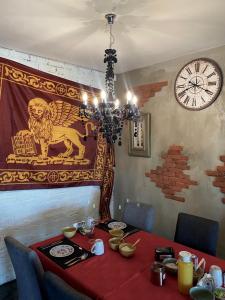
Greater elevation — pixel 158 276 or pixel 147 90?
pixel 147 90

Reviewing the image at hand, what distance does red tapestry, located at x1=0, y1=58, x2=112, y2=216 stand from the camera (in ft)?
7.87

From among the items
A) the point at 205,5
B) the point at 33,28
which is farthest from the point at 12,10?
the point at 205,5

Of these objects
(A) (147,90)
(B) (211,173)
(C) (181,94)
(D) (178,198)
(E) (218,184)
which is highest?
(A) (147,90)

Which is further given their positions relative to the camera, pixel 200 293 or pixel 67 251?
pixel 67 251

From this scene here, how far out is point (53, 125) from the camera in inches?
109

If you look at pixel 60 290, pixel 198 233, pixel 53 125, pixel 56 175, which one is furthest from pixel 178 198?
pixel 60 290

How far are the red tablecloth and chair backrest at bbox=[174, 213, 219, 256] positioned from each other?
0.82ft

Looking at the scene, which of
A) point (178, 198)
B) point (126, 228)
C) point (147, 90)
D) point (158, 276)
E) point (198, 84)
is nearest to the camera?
point (158, 276)

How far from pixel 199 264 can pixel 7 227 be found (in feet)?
6.24

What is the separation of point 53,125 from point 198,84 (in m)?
1.67

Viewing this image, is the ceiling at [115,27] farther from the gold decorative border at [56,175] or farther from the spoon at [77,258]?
the spoon at [77,258]

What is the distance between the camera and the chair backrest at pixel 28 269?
4.71ft

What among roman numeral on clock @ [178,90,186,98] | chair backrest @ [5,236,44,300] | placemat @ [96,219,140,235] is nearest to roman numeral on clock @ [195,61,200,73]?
roman numeral on clock @ [178,90,186,98]

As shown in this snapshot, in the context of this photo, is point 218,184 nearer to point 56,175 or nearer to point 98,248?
point 98,248
